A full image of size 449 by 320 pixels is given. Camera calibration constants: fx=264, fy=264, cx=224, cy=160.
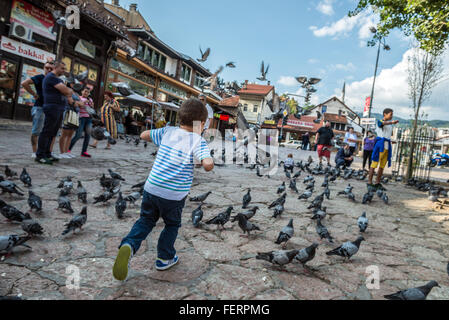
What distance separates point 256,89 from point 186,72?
2047cm

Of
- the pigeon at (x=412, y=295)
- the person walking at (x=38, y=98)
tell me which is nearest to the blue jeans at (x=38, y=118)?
the person walking at (x=38, y=98)

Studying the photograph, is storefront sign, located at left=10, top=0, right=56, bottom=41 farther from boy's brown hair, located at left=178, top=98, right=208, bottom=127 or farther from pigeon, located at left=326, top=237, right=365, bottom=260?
pigeon, located at left=326, top=237, right=365, bottom=260

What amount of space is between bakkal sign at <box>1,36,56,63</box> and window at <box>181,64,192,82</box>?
17.2 meters

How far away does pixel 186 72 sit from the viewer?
2931 centimetres

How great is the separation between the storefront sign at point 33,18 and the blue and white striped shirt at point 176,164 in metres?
13.0

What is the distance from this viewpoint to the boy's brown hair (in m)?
2.12

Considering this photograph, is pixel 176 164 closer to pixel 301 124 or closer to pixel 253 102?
pixel 253 102

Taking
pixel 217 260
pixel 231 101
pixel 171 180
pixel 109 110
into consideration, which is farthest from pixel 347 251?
pixel 231 101

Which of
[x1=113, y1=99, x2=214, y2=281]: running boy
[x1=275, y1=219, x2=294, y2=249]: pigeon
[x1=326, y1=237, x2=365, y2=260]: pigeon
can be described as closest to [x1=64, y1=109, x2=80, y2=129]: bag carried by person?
[x1=113, y1=99, x2=214, y2=281]: running boy

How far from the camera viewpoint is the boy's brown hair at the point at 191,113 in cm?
212

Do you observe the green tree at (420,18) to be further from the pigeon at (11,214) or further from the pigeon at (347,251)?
the pigeon at (11,214)

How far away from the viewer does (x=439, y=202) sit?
592 centimetres

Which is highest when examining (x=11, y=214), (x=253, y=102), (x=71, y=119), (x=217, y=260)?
(x=253, y=102)
